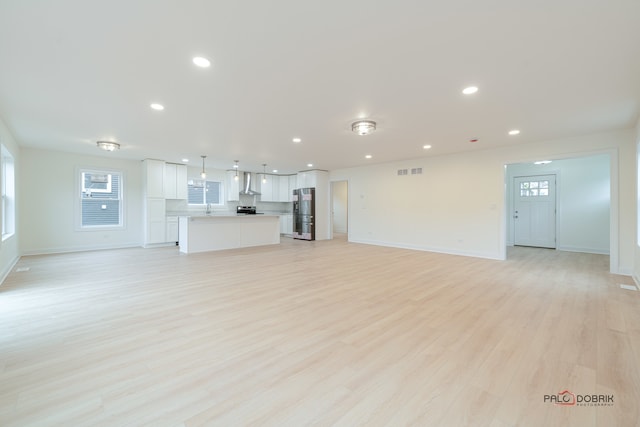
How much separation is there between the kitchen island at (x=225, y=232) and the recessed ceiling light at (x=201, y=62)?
16.4ft

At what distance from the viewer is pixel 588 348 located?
7.55 feet

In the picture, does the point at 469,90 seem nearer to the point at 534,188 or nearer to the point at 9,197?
the point at 534,188

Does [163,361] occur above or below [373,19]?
below

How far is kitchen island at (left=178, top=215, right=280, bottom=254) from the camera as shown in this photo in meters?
7.05

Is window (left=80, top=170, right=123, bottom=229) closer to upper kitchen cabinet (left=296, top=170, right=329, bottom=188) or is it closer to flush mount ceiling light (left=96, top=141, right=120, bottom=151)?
flush mount ceiling light (left=96, top=141, right=120, bottom=151)

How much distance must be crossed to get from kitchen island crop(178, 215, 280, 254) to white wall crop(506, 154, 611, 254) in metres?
8.42

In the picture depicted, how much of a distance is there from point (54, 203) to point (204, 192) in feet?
12.7

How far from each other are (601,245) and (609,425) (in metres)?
8.10

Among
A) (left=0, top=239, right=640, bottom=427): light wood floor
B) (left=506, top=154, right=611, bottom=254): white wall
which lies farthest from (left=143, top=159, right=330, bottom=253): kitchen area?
(left=506, top=154, right=611, bottom=254): white wall

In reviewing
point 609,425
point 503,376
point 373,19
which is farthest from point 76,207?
point 609,425

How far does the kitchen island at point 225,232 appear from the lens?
277 inches

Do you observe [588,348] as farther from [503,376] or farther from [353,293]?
[353,293]

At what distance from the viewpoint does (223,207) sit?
10.1m

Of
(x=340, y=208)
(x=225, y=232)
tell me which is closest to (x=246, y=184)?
(x=225, y=232)
